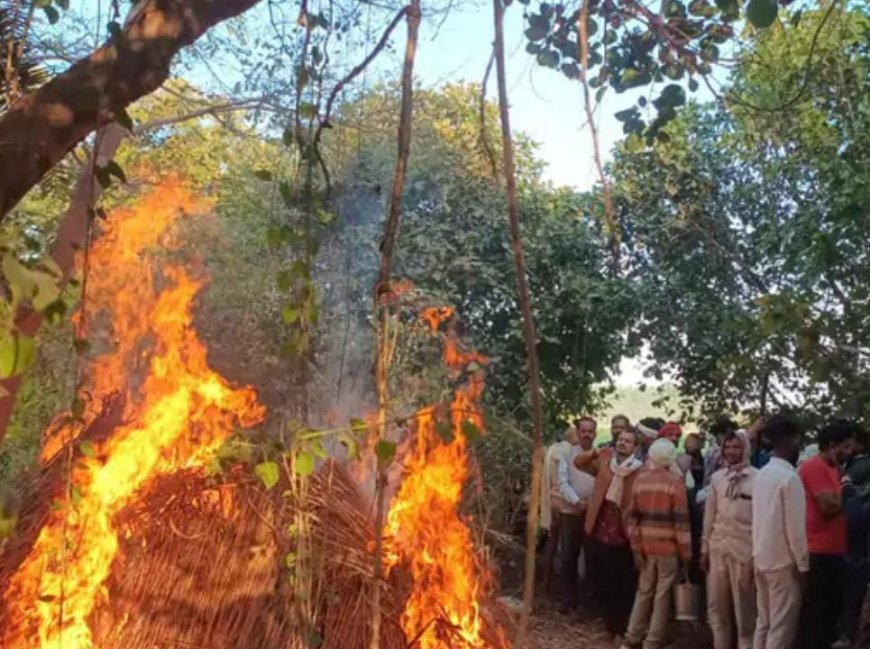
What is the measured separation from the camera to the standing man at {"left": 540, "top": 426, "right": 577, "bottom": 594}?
9.94 metres

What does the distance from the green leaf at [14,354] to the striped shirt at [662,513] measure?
711cm

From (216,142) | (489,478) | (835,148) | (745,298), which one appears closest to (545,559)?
(489,478)

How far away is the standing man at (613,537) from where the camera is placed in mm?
8586

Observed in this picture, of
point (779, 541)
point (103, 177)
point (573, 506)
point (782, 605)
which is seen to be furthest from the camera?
point (573, 506)

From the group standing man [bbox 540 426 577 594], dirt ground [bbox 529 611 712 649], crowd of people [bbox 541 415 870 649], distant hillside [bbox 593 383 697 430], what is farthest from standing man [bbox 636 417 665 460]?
distant hillside [bbox 593 383 697 430]

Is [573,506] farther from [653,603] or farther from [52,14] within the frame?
[52,14]

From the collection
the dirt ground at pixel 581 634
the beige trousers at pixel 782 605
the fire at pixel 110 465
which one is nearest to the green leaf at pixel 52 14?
the fire at pixel 110 465

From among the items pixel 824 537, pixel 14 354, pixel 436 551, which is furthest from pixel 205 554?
pixel 824 537

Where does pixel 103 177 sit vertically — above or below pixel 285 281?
above

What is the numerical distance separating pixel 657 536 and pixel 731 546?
0.73m

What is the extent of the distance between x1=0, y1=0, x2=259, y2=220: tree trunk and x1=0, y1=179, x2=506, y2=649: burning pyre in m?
2.09

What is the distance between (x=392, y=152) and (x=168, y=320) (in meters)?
4.13

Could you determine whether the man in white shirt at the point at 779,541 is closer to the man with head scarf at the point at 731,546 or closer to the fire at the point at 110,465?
the man with head scarf at the point at 731,546

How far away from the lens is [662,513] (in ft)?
25.7
